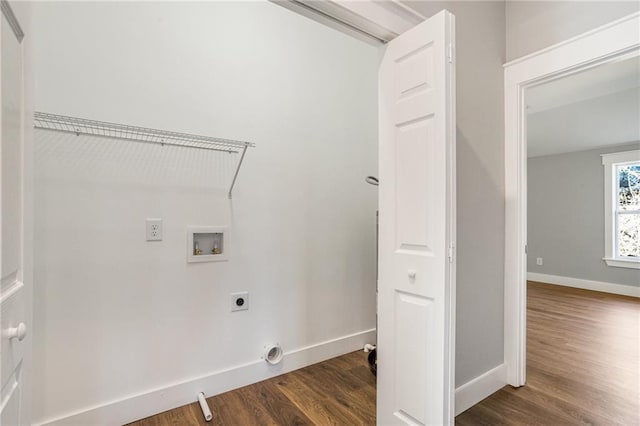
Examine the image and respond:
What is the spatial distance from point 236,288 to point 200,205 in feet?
2.01

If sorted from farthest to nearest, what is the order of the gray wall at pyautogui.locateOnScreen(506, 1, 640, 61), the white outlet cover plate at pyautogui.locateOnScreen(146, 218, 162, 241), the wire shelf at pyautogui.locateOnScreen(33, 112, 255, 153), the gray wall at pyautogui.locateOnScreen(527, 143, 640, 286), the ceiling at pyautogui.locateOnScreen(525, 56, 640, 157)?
the gray wall at pyautogui.locateOnScreen(527, 143, 640, 286)
the ceiling at pyautogui.locateOnScreen(525, 56, 640, 157)
the white outlet cover plate at pyautogui.locateOnScreen(146, 218, 162, 241)
the gray wall at pyautogui.locateOnScreen(506, 1, 640, 61)
the wire shelf at pyautogui.locateOnScreen(33, 112, 255, 153)

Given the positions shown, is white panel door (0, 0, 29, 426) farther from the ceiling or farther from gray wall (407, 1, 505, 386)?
the ceiling

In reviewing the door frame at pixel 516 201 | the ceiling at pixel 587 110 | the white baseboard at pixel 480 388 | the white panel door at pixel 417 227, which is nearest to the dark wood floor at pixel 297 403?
the white panel door at pixel 417 227

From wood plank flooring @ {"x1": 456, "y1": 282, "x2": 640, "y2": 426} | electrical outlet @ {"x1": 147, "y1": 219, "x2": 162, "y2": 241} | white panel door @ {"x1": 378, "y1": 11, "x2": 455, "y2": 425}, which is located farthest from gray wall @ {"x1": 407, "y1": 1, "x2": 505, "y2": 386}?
electrical outlet @ {"x1": 147, "y1": 219, "x2": 162, "y2": 241}

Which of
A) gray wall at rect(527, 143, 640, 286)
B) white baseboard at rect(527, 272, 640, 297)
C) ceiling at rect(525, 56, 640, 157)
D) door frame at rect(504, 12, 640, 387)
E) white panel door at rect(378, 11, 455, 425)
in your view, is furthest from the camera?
gray wall at rect(527, 143, 640, 286)

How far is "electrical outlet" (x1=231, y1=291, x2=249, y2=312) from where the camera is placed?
6.91 ft

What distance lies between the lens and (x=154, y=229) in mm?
1839

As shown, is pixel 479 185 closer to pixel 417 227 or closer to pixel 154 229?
pixel 417 227

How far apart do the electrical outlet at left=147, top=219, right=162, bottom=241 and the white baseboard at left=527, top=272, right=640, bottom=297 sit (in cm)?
661

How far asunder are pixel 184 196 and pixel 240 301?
2.61ft

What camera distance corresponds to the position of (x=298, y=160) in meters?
2.43

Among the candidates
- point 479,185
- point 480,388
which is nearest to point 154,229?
point 479,185

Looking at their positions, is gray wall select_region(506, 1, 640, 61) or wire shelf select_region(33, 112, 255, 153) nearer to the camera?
wire shelf select_region(33, 112, 255, 153)

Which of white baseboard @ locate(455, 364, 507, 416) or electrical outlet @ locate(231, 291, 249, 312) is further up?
electrical outlet @ locate(231, 291, 249, 312)
